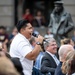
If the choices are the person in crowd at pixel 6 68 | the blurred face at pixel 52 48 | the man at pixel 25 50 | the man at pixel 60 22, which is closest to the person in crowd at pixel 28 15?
the man at pixel 60 22

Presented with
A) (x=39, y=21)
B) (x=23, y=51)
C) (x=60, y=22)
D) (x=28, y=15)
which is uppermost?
(x=23, y=51)

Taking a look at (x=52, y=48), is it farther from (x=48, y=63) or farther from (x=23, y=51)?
(x=23, y=51)

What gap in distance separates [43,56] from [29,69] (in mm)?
397

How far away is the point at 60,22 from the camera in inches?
450

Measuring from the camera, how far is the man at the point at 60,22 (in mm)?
11383

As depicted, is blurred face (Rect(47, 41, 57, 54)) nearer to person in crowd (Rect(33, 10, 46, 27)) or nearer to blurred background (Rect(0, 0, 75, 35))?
blurred background (Rect(0, 0, 75, 35))

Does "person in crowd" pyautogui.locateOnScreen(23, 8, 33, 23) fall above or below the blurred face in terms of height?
below

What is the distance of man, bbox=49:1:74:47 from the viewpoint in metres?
11.4

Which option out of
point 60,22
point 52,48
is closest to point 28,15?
point 60,22

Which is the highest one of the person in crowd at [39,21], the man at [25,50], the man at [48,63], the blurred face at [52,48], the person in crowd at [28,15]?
the man at [25,50]

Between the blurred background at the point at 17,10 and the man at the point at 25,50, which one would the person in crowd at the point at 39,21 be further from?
the man at the point at 25,50

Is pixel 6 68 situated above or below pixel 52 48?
Answer: above

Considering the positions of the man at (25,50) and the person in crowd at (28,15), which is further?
the person in crowd at (28,15)

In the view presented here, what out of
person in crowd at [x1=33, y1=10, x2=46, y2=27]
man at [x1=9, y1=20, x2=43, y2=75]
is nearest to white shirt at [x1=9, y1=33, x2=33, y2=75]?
man at [x1=9, y1=20, x2=43, y2=75]
